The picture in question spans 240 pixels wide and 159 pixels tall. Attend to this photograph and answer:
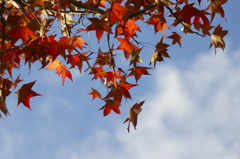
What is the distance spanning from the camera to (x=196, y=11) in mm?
2453

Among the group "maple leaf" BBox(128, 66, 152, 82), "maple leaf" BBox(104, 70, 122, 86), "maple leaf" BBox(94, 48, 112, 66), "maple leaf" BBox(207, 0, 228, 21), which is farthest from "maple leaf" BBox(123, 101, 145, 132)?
"maple leaf" BBox(207, 0, 228, 21)

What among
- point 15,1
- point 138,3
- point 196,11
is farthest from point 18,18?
point 196,11

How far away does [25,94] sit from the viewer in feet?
8.00

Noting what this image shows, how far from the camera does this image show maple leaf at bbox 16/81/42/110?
2424 mm

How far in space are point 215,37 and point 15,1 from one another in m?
1.51

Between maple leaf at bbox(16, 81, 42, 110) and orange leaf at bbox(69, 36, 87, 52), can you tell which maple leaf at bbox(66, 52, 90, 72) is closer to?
orange leaf at bbox(69, 36, 87, 52)

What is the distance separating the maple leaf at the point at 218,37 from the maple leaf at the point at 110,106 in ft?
2.79

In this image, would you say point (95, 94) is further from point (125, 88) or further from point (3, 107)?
point (3, 107)

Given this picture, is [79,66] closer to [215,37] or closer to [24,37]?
[24,37]

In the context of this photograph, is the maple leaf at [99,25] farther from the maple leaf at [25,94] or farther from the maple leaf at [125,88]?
the maple leaf at [25,94]

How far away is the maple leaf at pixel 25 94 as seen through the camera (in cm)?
242

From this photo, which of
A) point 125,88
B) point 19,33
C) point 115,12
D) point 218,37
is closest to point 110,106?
point 125,88

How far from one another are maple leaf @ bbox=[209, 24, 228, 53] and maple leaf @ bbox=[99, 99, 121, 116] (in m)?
0.85

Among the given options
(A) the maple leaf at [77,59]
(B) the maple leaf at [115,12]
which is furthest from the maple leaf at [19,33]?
(B) the maple leaf at [115,12]
